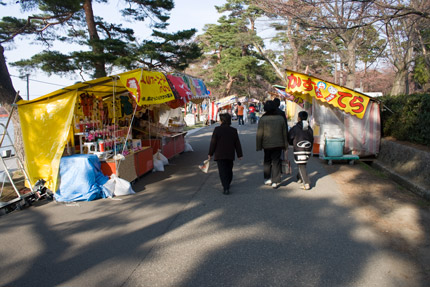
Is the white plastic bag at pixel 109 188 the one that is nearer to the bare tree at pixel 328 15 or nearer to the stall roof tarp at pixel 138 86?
the stall roof tarp at pixel 138 86

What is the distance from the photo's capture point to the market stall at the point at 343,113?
9.20 meters

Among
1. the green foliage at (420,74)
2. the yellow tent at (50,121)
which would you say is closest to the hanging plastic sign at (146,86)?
the yellow tent at (50,121)

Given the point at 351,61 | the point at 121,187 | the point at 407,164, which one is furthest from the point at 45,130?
the point at 351,61

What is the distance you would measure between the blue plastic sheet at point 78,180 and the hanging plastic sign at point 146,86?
5.35ft

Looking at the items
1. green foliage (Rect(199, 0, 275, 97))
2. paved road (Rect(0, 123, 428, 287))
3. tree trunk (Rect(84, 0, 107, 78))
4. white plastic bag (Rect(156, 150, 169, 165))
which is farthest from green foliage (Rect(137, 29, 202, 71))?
green foliage (Rect(199, 0, 275, 97))

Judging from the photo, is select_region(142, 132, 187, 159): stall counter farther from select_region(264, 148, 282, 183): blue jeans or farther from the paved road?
select_region(264, 148, 282, 183): blue jeans

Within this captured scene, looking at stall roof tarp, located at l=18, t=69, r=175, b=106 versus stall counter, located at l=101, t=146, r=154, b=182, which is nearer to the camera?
stall roof tarp, located at l=18, t=69, r=175, b=106

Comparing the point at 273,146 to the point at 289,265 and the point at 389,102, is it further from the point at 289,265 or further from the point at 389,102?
the point at 389,102

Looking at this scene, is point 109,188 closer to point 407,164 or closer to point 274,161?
point 274,161

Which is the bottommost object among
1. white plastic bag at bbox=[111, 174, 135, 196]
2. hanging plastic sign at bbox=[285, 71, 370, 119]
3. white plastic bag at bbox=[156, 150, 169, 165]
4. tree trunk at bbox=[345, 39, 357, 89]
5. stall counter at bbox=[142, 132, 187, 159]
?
white plastic bag at bbox=[111, 174, 135, 196]

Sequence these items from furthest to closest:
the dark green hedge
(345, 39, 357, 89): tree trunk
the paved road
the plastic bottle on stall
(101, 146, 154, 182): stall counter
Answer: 1. (345, 39, 357, 89): tree trunk
2. the dark green hedge
3. the plastic bottle on stall
4. (101, 146, 154, 182): stall counter
5. the paved road

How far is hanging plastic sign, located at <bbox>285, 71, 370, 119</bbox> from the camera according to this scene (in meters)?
9.19

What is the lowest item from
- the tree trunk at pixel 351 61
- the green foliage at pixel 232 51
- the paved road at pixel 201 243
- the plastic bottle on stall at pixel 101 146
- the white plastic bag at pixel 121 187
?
the paved road at pixel 201 243

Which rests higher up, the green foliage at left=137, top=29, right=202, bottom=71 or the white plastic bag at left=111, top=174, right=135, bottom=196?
the green foliage at left=137, top=29, right=202, bottom=71
